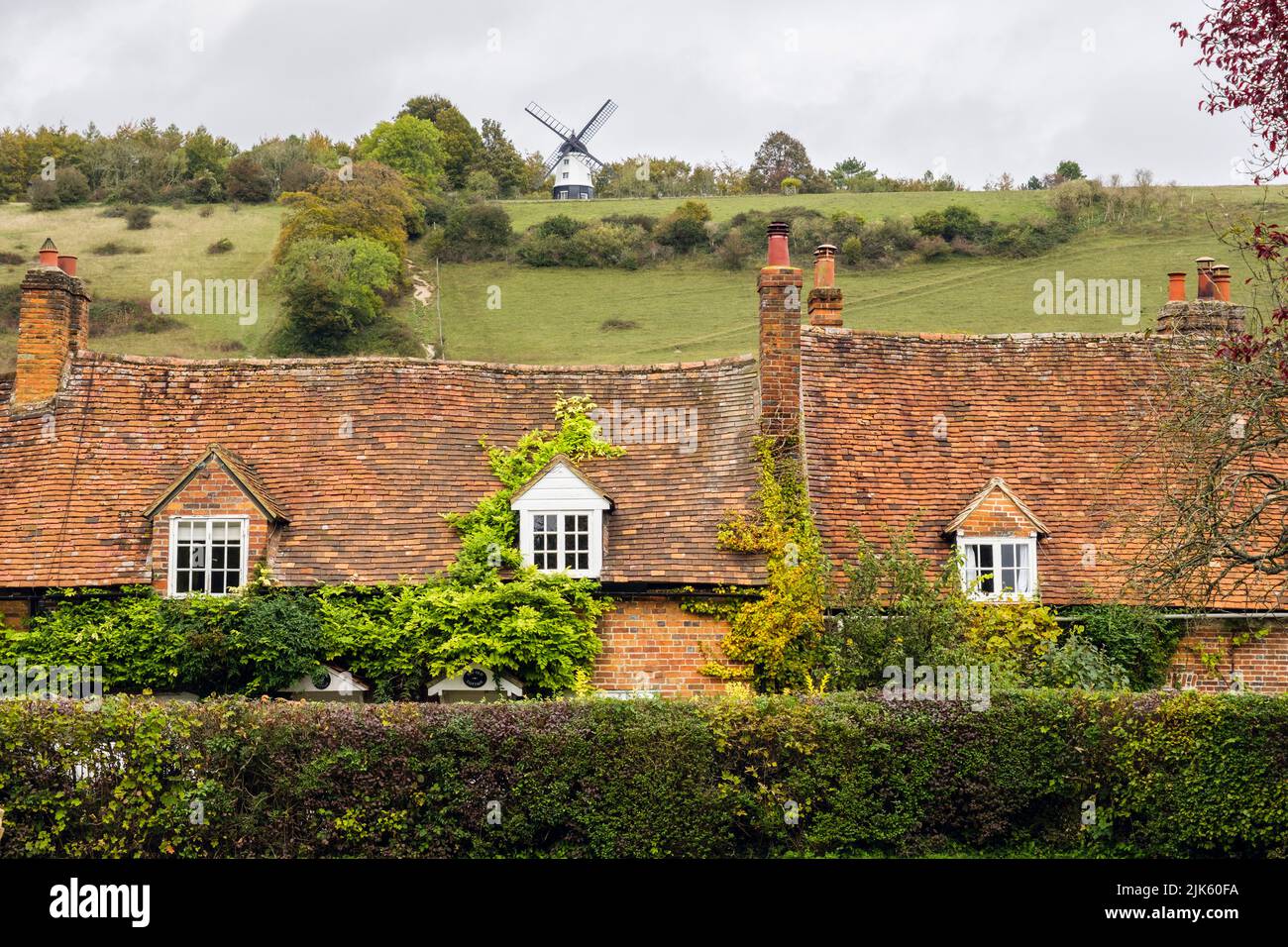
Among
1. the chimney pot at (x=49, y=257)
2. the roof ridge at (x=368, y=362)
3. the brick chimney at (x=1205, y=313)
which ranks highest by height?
the chimney pot at (x=49, y=257)

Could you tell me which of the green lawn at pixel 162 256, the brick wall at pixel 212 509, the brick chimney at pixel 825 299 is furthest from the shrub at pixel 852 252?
the brick wall at pixel 212 509

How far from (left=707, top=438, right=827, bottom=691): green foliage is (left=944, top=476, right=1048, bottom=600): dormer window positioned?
300 centimetres

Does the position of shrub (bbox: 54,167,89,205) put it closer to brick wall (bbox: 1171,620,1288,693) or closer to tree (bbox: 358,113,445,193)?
tree (bbox: 358,113,445,193)

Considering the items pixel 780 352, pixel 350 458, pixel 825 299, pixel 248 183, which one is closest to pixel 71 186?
pixel 248 183

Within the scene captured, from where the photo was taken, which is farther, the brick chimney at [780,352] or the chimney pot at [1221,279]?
the chimney pot at [1221,279]

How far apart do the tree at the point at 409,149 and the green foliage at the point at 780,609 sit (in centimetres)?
6349

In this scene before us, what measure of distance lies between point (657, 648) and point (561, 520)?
2977mm

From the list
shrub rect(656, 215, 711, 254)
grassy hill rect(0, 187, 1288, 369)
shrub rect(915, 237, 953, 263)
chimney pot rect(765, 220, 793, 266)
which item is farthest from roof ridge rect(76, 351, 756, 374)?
shrub rect(656, 215, 711, 254)

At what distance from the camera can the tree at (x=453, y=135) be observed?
95.9 metres

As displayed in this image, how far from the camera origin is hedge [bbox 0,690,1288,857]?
19.4 meters

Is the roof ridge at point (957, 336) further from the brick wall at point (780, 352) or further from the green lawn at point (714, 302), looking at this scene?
the green lawn at point (714, 302)

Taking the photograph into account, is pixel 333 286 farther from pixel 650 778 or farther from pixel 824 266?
pixel 650 778

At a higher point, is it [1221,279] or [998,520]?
[1221,279]

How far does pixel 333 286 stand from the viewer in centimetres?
6116
